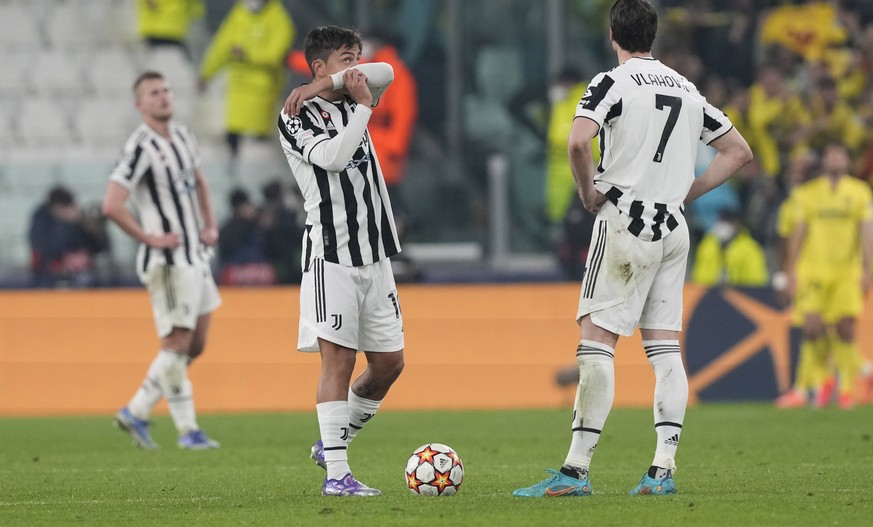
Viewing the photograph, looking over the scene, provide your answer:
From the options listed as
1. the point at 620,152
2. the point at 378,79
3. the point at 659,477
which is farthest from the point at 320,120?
the point at 659,477

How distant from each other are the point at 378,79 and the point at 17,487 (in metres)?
2.84

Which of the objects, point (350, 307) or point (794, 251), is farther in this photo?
point (794, 251)

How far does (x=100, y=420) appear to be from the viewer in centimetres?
1362

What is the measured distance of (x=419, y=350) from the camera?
48.2 ft

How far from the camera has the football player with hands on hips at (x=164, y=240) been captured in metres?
10.3

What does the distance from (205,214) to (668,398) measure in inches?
189

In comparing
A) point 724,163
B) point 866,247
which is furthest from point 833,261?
point 724,163

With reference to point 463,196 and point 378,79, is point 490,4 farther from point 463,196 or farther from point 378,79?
point 378,79

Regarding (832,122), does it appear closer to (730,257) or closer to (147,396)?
(730,257)

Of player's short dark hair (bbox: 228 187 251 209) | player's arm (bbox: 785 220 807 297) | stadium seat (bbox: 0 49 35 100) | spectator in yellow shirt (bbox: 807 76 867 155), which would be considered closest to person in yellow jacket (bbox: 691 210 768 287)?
player's arm (bbox: 785 220 807 297)

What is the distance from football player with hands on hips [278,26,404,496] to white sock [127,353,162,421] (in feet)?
11.8

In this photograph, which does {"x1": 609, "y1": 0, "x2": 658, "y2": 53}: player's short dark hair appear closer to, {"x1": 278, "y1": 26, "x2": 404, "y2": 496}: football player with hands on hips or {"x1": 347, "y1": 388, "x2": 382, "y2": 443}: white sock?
{"x1": 278, "y1": 26, "x2": 404, "y2": 496}: football player with hands on hips

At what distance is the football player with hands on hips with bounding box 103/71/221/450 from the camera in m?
10.3

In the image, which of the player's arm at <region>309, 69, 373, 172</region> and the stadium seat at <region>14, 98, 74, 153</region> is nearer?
the player's arm at <region>309, 69, 373, 172</region>
